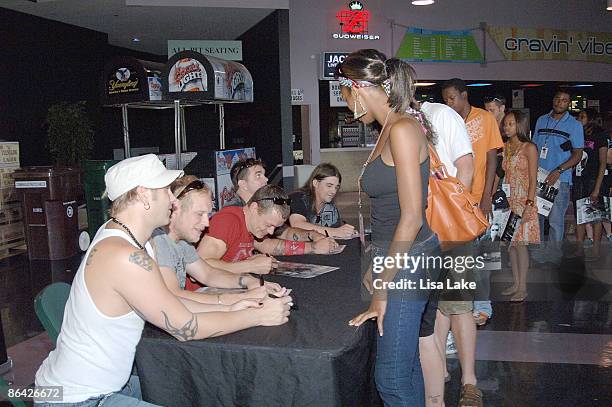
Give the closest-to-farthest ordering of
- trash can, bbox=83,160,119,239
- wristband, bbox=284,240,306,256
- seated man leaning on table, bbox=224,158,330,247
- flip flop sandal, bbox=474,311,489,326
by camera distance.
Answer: wristband, bbox=284,240,306,256 → seated man leaning on table, bbox=224,158,330,247 → flip flop sandal, bbox=474,311,489,326 → trash can, bbox=83,160,119,239

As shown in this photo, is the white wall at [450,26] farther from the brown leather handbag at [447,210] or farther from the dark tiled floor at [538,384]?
the brown leather handbag at [447,210]

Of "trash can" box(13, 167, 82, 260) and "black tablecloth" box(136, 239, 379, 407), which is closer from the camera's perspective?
"black tablecloth" box(136, 239, 379, 407)

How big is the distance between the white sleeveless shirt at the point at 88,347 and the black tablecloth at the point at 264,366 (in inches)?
4.1

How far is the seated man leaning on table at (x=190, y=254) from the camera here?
2.12 meters

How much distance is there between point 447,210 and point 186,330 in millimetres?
1052

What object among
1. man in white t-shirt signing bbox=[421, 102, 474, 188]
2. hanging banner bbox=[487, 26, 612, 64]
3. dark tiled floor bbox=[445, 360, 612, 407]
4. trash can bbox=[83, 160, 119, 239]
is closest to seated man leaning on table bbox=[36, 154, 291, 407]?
man in white t-shirt signing bbox=[421, 102, 474, 188]

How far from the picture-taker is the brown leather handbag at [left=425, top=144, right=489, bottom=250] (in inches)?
85.2

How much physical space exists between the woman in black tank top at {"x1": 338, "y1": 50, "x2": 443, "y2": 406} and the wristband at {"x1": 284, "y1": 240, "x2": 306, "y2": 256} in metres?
0.94

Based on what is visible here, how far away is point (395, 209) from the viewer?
79.1 inches

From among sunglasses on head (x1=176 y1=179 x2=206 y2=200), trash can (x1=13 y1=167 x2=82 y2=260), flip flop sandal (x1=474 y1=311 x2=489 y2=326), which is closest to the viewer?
sunglasses on head (x1=176 y1=179 x2=206 y2=200)

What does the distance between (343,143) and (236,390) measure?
9.80 m

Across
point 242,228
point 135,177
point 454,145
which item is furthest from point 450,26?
point 135,177

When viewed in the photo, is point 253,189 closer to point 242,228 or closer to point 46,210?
point 242,228

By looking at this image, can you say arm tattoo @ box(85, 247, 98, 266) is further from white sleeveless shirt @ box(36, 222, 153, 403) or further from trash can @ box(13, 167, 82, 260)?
trash can @ box(13, 167, 82, 260)
